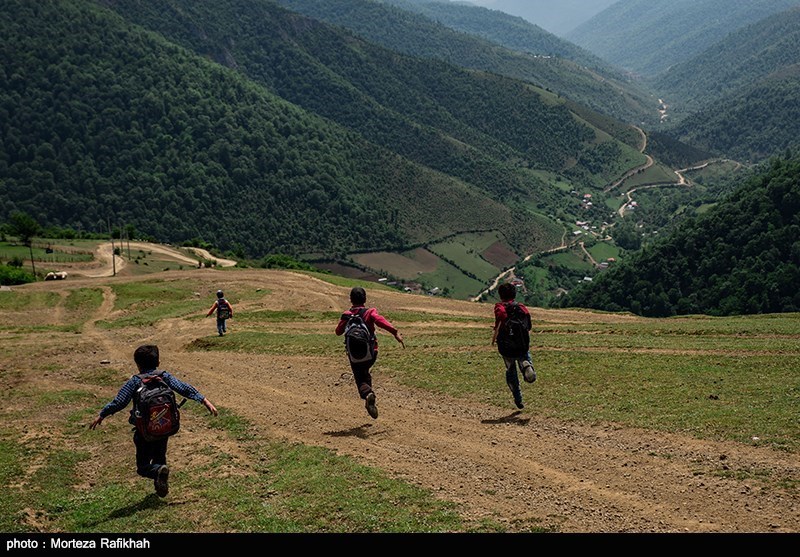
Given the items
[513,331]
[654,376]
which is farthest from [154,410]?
[654,376]

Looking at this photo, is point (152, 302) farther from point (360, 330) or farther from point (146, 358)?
point (146, 358)

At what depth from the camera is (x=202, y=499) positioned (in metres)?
14.7

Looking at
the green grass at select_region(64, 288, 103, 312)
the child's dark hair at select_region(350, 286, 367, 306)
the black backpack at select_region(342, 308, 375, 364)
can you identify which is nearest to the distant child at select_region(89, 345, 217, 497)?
the black backpack at select_region(342, 308, 375, 364)

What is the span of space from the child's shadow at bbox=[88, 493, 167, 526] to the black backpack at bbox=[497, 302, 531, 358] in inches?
360

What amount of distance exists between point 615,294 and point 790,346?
2902 inches

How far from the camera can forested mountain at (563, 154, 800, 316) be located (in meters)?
81.5

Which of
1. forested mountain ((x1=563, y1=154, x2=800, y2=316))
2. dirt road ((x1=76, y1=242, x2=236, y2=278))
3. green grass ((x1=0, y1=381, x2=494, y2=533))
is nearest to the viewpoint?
green grass ((x1=0, y1=381, x2=494, y2=533))

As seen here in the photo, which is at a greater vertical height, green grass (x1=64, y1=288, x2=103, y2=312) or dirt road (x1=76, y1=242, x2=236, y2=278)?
dirt road (x1=76, y1=242, x2=236, y2=278)

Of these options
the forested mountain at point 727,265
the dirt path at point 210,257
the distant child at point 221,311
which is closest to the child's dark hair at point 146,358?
the distant child at point 221,311

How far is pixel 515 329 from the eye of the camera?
1847cm

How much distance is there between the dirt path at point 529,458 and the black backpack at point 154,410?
4699mm

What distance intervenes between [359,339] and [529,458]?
512 centimetres

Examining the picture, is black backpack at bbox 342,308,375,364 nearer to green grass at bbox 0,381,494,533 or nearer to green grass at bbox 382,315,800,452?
green grass at bbox 0,381,494,533
